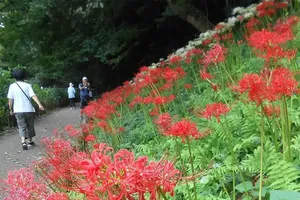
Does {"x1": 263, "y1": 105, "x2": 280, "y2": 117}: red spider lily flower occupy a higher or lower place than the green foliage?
higher

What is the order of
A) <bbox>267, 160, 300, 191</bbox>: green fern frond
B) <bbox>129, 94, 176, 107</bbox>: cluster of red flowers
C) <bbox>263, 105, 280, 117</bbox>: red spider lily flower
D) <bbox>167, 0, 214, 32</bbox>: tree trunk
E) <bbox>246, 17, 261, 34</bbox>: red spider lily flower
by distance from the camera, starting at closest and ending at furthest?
1. <bbox>267, 160, 300, 191</bbox>: green fern frond
2. <bbox>263, 105, 280, 117</bbox>: red spider lily flower
3. <bbox>129, 94, 176, 107</bbox>: cluster of red flowers
4. <bbox>246, 17, 261, 34</bbox>: red spider lily flower
5. <bbox>167, 0, 214, 32</bbox>: tree trunk

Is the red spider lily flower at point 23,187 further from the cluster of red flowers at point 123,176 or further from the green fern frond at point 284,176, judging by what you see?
the green fern frond at point 284,176

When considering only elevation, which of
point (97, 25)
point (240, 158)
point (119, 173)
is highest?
point (97, 25)

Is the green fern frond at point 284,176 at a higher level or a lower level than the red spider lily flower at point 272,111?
lower

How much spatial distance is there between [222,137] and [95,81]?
56.7 ft

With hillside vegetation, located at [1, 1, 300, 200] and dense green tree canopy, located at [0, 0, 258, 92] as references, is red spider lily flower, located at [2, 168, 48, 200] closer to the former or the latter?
hillside vegetation, located at [1, 1, 300, 200]

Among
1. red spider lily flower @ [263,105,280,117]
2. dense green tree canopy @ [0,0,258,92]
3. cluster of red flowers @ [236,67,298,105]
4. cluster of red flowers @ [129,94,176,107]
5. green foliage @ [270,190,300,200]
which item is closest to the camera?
green foliage @ [270,190,300,200]

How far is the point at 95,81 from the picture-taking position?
788 inches

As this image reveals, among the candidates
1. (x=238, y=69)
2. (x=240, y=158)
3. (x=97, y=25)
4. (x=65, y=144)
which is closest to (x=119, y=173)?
(x=65, y=144)

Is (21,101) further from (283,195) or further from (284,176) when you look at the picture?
(283,195)

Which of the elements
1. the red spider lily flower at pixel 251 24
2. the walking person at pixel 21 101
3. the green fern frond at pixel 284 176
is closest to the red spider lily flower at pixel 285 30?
the green fern frond at pixel 284 176

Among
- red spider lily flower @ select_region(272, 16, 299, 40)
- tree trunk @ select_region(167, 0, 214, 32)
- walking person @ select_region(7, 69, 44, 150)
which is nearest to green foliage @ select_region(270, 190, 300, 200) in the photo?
red spider lily flower @ select_region(272, 16, 299, 40)

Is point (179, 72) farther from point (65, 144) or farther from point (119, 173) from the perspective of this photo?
point (119, 173)

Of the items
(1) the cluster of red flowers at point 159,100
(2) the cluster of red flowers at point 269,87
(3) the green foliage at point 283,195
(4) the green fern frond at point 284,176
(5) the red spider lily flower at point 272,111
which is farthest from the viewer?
(1) the cluster of red flowers at point 159,100
